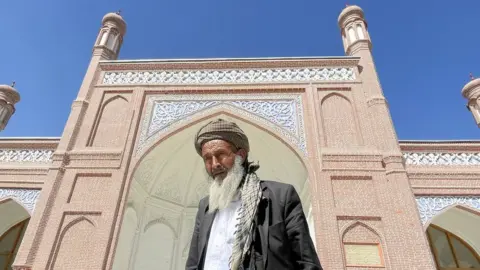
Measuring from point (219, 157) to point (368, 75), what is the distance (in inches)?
219

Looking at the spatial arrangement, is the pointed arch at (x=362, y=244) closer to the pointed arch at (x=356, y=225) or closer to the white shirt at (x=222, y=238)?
the pointed arch at (x=356, y=225)

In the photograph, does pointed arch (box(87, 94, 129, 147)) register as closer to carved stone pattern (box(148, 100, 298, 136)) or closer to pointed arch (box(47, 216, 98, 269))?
carved stone pattern (box(148, 100, 298, 136))

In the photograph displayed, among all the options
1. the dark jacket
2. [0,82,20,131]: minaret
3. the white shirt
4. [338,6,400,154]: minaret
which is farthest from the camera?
[0,82,20,131]: minaret

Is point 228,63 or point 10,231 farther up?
point 228,63

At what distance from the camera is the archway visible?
607 centimetres

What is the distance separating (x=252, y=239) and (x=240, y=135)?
18.1 inches

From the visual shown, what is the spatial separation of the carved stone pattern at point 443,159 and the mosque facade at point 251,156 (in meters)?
0.02

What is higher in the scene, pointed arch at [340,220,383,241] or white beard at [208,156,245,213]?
pointed arch at [340,220,383,241]

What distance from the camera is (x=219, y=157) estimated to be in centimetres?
149

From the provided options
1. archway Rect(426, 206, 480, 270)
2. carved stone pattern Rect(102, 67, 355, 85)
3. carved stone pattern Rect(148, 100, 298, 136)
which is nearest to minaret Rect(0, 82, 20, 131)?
carved stone pattern Rect(102, 67, 355, 85)

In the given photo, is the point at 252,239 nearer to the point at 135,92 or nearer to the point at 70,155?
the point at 70,155

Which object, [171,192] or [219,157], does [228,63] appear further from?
[219,157]

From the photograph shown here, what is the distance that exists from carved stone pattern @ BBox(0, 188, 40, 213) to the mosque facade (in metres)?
0.02

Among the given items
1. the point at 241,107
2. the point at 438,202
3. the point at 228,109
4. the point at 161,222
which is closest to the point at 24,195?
the point at 161,222
